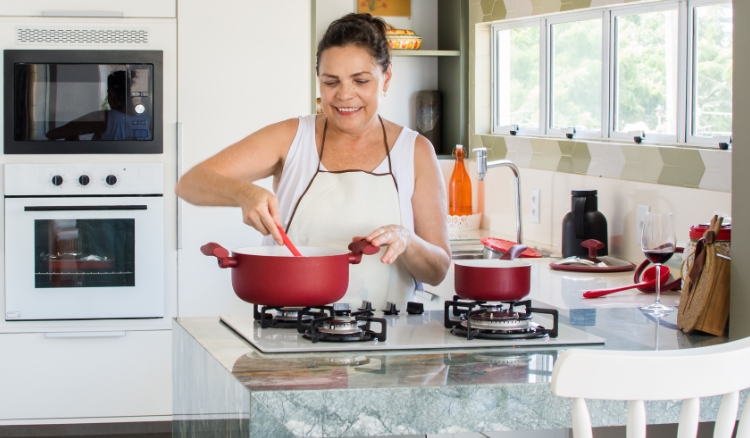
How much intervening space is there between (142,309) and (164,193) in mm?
476

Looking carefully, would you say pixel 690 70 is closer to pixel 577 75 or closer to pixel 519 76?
pixel 577 75

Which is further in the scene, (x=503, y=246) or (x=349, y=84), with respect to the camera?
(x=503, y=246)

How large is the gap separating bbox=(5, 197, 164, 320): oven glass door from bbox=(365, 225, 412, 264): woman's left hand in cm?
207

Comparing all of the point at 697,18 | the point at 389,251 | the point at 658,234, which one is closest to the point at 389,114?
the point at 697,18

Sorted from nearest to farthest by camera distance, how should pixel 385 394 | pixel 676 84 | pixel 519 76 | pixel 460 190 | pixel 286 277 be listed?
pixel 385 394
pixel 286 277
pixel 676 84
pixel 519 76
pixel 460 190

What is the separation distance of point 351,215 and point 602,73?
1618mm

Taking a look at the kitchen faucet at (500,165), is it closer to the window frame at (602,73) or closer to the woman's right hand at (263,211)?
the window frame at (602,73)

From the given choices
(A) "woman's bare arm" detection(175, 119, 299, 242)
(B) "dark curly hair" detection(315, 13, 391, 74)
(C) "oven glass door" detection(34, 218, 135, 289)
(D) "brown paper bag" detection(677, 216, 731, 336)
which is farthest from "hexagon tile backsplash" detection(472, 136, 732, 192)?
(C) "oven glass door" detection(34, 218, 135, 289)

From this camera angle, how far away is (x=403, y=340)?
1.72 meters

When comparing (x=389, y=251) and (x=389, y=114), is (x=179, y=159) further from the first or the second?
(x=389, y=251)

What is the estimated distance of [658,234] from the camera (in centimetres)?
243

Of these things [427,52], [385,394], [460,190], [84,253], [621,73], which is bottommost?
[385,394]

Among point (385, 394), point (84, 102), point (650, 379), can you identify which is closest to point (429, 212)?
point (385, 394)

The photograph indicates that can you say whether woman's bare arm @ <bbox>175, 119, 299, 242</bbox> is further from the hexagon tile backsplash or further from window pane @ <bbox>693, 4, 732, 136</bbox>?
window pane @ <bbox>693, 4, 732, 136</bbox>
